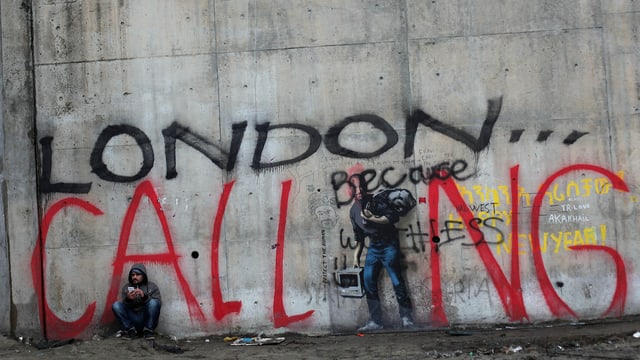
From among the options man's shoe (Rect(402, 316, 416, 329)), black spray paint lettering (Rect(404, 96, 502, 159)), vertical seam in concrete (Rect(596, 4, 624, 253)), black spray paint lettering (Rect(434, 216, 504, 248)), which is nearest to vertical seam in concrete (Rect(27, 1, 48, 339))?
man's shoe (Rect(402, 316, 416, 329))

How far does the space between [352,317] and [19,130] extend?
14.7 ft

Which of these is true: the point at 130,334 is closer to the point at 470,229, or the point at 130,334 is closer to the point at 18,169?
the point at 18,169

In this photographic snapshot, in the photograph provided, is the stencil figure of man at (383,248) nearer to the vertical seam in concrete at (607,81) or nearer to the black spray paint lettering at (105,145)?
the vertical seam in concrete at (607,81)

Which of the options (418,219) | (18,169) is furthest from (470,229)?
(18,169)

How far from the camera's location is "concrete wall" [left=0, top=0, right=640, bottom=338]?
6.68 meters

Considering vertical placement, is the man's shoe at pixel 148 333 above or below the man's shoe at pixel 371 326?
above

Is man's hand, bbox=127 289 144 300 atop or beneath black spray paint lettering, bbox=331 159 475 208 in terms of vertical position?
beneath

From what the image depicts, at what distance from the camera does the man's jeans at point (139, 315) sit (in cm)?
668

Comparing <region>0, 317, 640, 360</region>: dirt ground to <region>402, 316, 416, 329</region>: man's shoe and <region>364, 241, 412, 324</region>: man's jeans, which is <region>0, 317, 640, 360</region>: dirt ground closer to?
<region>402, 316, 416, 329</region>: man's shoe

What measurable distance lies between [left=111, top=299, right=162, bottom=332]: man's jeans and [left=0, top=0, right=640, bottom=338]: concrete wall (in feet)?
0.59

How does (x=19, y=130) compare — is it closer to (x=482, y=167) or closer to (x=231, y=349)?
(x=231, y=349)

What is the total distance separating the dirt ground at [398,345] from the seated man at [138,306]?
18cm

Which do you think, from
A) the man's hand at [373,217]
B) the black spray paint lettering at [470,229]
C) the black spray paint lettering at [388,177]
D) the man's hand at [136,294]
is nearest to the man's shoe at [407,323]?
the black spray paint lettering at [470,229]

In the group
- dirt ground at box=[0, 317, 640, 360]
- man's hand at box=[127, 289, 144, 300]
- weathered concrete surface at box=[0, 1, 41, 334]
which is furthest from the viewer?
weathered concrete surface at box=[0, 1, 41, 334]
